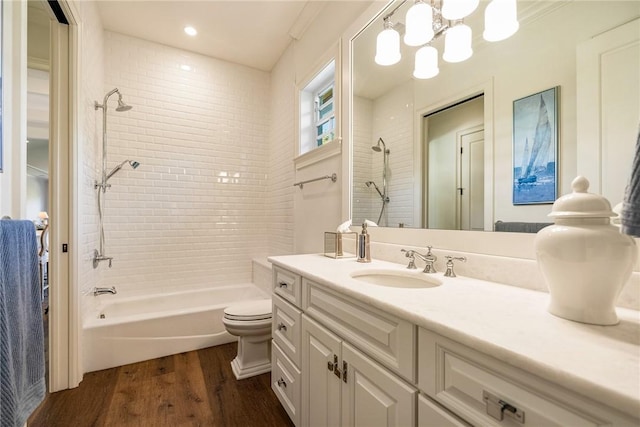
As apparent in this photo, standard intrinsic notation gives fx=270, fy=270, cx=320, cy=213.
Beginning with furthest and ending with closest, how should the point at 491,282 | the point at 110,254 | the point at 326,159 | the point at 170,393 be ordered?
the point at 110,254, the point at 326,159, the point at 170,393, the point at 491,282

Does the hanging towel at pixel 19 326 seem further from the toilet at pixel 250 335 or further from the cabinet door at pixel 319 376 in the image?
the toilet at pixel 250 335

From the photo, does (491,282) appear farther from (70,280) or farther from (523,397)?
(70,280)

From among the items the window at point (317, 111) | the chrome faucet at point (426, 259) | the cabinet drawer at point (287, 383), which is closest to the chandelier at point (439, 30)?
the window at point (317, 111)

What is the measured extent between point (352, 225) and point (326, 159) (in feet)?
2.01

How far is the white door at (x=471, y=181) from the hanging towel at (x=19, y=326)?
1.55m

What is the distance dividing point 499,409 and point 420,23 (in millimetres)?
1520

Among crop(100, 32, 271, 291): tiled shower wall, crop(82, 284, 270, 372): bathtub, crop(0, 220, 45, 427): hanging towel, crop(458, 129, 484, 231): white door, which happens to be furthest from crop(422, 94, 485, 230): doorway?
crop(100, 32, 271, 291): tiled shower wall

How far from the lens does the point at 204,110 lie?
115 inches

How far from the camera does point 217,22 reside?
241 centimetres

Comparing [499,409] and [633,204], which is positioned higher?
[633,204]

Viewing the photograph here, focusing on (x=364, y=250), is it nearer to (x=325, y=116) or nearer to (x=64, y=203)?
(x=325, y=116)

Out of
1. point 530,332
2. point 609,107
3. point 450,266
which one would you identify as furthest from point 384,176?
point 530,332

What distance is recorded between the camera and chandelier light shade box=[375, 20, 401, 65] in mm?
1477

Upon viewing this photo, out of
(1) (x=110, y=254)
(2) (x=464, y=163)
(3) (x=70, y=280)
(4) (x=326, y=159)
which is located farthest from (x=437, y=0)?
(1) (x=110, y=254)
